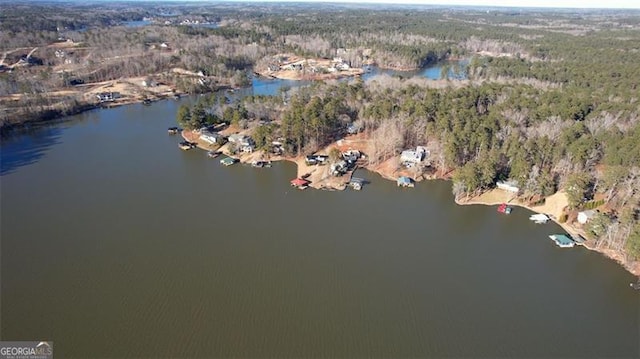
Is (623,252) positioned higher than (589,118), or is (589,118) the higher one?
(589,118)

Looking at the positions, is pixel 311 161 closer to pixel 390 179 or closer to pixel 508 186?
pixel 390 179

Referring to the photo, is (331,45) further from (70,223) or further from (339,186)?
(70,223)

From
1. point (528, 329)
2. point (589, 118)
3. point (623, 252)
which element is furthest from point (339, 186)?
point (589, 118)

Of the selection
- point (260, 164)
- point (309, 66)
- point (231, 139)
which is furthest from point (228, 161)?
point (309, 66)

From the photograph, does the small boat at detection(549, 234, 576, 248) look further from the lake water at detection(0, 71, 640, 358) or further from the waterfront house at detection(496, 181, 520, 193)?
the waterfront house at detection(496, 181, 520, 193)

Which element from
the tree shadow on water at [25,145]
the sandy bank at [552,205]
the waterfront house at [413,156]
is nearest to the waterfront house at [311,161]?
the waterfront house at [413,156]

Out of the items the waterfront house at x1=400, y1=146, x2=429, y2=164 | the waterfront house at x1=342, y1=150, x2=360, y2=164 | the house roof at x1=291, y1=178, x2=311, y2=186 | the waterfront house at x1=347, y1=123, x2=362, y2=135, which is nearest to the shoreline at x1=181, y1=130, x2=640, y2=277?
the house roof at x1=291, y1=178, x2=311, y2=186

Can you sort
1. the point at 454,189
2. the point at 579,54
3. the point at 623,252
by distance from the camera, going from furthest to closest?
the point at 579,54 → the point at 454,189 → the point at 623,252
